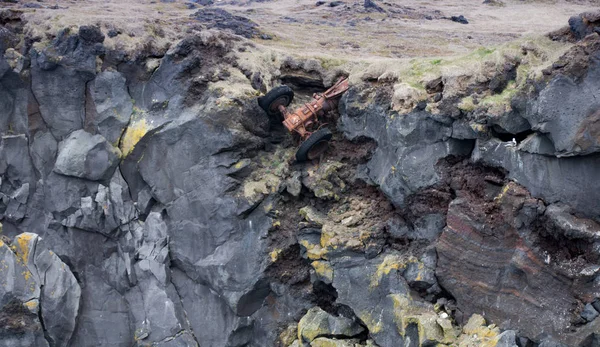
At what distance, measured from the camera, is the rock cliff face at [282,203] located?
10.9m

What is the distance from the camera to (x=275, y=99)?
14.8 metres

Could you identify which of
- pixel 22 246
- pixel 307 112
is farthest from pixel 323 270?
pixel 22 246

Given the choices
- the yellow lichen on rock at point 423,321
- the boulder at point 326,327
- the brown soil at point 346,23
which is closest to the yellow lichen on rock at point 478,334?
the yellow lichen on rock at point 423,321

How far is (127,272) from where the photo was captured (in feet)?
51.2

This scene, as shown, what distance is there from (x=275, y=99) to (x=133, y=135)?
422 centimetres

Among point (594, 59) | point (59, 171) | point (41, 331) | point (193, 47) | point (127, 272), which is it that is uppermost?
point (594, 59)

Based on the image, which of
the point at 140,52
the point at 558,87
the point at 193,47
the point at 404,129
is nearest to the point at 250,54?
the point at 193,47

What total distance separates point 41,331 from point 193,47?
28.8 ft

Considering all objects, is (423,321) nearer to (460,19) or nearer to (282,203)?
(282,203)

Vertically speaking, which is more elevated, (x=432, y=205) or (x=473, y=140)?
(x=473, y=140)

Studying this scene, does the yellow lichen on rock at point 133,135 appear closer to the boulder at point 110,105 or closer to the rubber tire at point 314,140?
the boulder at point 110,105

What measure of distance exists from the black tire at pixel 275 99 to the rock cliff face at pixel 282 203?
272 millimetres

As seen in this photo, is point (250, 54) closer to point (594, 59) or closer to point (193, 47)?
point (193, 47)

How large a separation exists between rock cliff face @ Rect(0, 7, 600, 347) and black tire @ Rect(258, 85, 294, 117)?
0.89 feet
